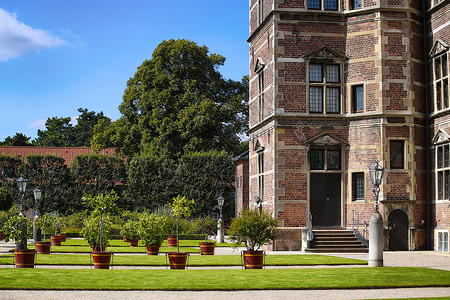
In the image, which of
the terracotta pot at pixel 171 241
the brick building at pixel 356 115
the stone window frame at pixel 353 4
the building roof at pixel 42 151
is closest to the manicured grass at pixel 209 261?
the brick building at pixel 356 115

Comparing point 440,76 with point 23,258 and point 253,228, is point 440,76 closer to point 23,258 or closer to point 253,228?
point 253,228

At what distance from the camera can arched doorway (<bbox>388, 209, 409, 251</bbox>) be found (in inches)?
991

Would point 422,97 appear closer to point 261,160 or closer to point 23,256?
point 261,160

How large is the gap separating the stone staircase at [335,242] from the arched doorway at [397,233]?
4.63ft

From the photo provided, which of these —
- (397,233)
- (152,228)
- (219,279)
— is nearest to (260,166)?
(397,233)

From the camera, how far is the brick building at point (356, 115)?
25.2m

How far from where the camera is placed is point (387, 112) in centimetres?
2523

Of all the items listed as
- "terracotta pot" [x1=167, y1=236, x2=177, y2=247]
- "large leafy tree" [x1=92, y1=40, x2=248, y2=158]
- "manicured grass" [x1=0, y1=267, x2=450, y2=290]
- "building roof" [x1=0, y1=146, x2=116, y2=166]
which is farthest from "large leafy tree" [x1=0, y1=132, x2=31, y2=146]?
"manicured grass" [x1=0, y1=267, x2=450, y2=290]

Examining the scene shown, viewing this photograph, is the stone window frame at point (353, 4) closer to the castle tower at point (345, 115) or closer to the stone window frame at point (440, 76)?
the castle tower at point (345, 115)

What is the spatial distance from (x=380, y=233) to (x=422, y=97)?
1082 cm

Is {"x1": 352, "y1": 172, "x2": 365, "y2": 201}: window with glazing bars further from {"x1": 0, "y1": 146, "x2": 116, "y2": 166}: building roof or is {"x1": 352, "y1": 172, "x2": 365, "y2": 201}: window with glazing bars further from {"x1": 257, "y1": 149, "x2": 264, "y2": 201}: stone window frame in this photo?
{"x1": 0, "y1": 146, "x2": 116, "y2": 166}: building roof

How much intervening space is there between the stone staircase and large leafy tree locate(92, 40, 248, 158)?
22554mm

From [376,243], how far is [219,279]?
563cm

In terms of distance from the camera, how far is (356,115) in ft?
84.5
